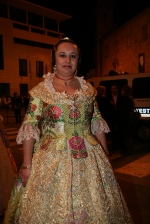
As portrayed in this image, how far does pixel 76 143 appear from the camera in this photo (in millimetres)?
2078

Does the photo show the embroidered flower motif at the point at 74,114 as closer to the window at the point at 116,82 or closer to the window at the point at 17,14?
the window at the point at 116,82

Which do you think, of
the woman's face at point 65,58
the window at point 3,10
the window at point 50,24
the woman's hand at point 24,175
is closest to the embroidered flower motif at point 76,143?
the woman's hand at point 24,175

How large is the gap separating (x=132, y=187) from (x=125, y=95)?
2.82m

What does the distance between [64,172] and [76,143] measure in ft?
0.87

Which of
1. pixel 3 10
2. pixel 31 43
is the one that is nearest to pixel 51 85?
pixel 3 10

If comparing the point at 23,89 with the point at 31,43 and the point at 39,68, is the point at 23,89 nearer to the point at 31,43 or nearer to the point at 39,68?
the point at 39,68

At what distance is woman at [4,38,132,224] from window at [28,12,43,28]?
3415 centimetres

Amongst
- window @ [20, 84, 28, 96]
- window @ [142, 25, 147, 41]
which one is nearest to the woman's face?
window @ [142, 25, 147, 41]

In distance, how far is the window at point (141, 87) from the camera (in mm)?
7824

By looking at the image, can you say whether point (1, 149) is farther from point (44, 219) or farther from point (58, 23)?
point (58, 23)

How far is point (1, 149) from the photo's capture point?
337cm


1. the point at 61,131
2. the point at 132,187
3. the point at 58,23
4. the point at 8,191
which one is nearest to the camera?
the point at 61,131

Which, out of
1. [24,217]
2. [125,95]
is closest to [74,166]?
[24,217]

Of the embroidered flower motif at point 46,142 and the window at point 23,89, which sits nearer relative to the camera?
the embroidered flower motif at point 46,142
